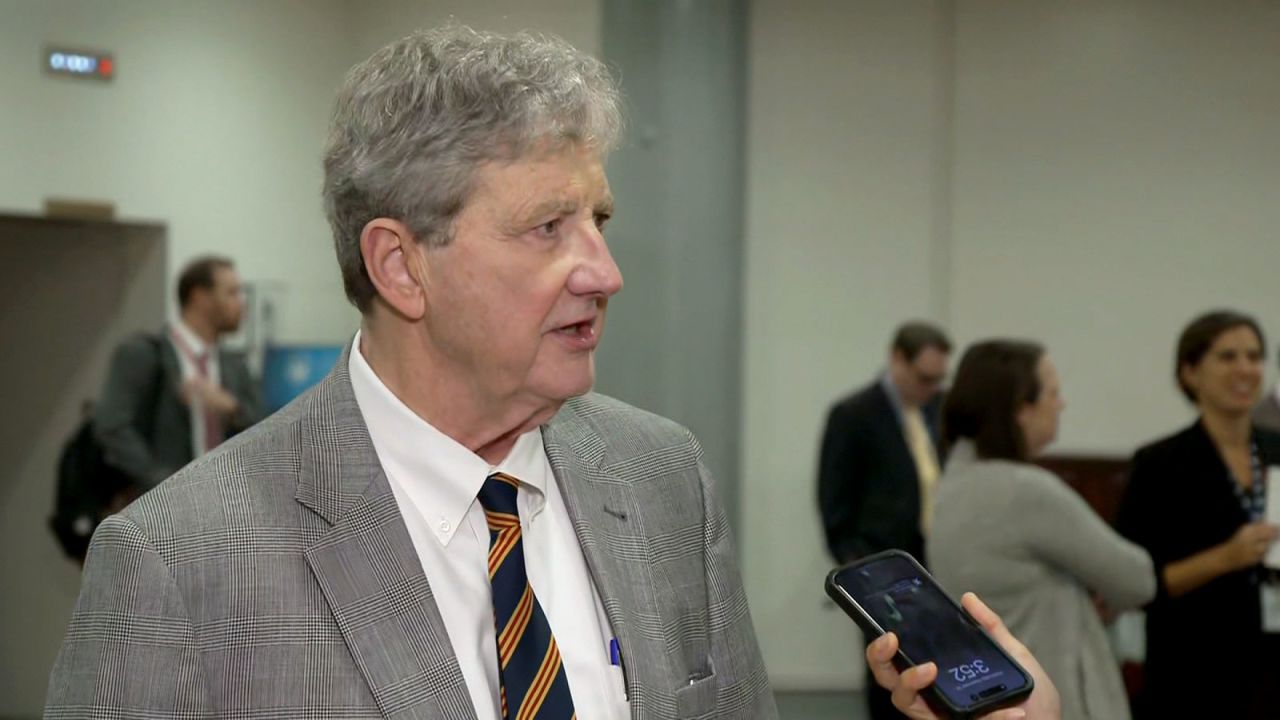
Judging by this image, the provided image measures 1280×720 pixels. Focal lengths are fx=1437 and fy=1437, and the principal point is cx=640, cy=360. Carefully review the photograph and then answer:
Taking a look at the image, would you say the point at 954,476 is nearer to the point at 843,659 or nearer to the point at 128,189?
the point at 843,659

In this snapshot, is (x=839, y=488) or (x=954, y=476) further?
(x=839, y=488)

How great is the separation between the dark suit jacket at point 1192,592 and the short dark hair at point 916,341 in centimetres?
133

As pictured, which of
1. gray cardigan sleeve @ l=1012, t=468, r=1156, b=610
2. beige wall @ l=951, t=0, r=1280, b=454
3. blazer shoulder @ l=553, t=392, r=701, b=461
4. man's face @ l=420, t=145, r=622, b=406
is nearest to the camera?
man's face @ l=420, t=145, r=622, b=406

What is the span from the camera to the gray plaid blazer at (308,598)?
1321mm

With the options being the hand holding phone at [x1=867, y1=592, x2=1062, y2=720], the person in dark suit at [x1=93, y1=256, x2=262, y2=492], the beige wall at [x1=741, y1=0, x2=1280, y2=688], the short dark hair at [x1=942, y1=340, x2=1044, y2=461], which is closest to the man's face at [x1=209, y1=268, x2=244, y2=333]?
the person in dark suit at [x1=93, y1=256, x2=262, y2=492]

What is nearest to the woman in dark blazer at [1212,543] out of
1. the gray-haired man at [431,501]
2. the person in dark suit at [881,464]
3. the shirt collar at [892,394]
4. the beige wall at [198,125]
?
the person in dark suit at [881,464]

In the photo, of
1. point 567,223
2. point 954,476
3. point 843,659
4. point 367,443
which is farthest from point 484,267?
point 843,659

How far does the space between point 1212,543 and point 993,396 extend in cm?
87

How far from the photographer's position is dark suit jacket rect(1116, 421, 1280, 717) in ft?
12.5

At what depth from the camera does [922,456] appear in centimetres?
520

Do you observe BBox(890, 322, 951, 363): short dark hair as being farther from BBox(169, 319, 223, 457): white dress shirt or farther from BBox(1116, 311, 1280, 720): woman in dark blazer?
BBox(169, 319, 223, 457): white dress shirt

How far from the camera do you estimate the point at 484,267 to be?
1444 millimetres

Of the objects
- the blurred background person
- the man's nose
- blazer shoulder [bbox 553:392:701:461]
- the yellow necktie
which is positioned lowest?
the yellow necktie

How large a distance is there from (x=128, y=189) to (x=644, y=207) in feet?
7.63
